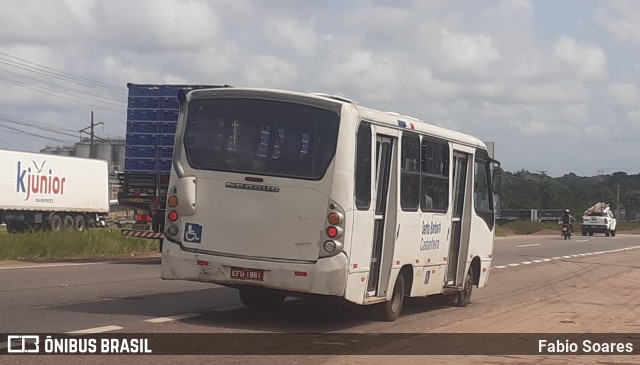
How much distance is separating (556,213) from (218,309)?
84266mm

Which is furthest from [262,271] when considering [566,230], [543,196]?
[543,196]

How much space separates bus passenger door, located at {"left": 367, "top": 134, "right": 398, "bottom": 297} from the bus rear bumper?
39.9 inches

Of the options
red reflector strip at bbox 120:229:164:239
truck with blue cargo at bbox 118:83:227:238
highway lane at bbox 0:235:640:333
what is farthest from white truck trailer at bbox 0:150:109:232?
highway lane at bbox 0:235:640:333

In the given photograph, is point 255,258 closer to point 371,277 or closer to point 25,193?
point 371,277

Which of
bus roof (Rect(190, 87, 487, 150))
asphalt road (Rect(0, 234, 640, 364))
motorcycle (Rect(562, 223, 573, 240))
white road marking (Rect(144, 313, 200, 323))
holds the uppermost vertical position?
bus roof (Rect(190, 87, 487, 150))

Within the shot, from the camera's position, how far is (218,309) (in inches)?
513

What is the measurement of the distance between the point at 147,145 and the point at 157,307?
9825 mm

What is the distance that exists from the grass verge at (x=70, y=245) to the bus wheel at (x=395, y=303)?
1235cm

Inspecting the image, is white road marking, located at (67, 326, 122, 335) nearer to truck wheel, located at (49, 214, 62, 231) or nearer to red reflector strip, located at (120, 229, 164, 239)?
red reflector strip, located at (120, 229, 164, 239)

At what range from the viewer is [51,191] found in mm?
43219

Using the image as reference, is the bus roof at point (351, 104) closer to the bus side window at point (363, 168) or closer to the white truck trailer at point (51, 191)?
the bus side window at point (363, 168)

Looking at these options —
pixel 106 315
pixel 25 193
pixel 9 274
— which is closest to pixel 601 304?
pixel 106 315

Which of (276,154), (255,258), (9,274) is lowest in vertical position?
(9,274)

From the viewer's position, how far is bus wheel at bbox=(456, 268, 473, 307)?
50.6 ft
